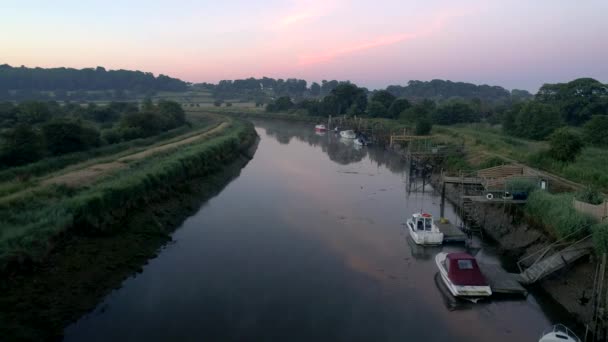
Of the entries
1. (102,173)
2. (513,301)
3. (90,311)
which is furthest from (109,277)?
(513,301)

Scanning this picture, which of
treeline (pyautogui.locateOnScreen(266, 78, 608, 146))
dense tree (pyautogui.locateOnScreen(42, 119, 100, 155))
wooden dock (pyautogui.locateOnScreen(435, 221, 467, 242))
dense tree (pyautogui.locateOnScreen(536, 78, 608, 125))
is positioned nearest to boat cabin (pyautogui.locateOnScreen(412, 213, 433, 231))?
wooden dock (pyautogui.locateOnScreen(435, 221, 467, 242))

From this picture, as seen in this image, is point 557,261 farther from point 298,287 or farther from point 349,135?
point 349,135

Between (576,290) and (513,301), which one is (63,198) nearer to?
(513,301)

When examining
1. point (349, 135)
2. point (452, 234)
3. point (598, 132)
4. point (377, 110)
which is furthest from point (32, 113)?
point (598, 132)

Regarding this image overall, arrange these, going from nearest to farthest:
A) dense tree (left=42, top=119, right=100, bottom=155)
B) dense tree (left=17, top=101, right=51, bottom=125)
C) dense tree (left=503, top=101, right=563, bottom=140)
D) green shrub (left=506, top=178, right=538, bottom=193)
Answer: green shrub (left=506, top=178, right=538, bottom=193) < dense tree (left=42, top=119, right=100, bottom=155) < dense tree (left=503, top=101, right=563, bottom=140) < dense tree (left=17, top=101, right=51, bottom=125)

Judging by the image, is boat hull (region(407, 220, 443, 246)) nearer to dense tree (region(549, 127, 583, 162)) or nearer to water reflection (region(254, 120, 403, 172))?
dense tree (region(549, 127, 583, 162))

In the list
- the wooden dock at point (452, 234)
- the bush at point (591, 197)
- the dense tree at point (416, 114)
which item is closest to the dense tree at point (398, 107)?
the dense tree at point (416, 114)
